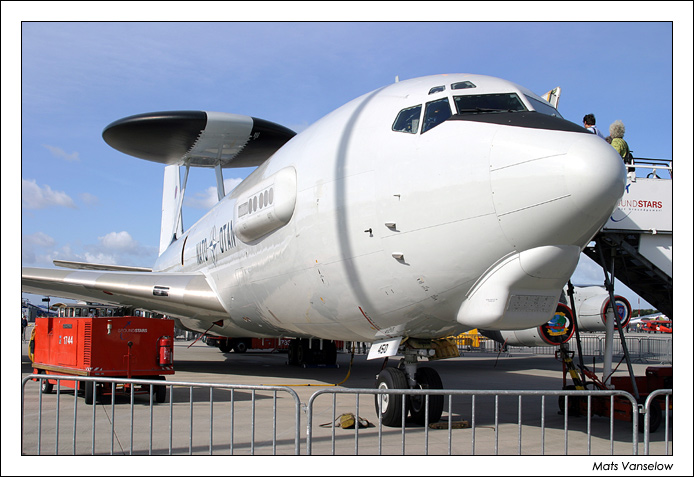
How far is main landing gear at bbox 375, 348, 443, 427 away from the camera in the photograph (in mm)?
8141

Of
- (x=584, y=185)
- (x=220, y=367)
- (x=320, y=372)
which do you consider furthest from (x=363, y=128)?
(x=220, y=367)

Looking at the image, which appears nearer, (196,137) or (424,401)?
(424,401)

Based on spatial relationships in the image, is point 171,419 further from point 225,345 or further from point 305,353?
point 225,345

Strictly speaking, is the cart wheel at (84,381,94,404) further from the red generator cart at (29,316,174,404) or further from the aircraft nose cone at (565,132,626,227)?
the aircraft nose cone at (565,132,626,227)

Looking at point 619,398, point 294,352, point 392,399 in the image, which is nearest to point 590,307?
point 294,352

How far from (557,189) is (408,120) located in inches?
89.7

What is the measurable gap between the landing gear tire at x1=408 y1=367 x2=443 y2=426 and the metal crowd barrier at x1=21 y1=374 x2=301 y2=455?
5.54ft

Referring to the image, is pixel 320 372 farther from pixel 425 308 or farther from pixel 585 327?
pixel 425 308

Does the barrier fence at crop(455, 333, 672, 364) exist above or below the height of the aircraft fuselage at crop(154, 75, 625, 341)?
below

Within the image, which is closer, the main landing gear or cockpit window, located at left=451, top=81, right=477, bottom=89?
cockpit window, located at left=451, top=81, right=477, bottom=89

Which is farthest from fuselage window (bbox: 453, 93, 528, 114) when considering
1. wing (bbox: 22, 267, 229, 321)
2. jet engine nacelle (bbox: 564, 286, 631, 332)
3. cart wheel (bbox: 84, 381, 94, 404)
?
jet engine nacelle (bbox: 564, 286, 631, 332)

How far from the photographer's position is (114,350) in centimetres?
1096

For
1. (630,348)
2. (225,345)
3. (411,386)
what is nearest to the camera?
(411,386)

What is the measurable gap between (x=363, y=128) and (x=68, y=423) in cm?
579
